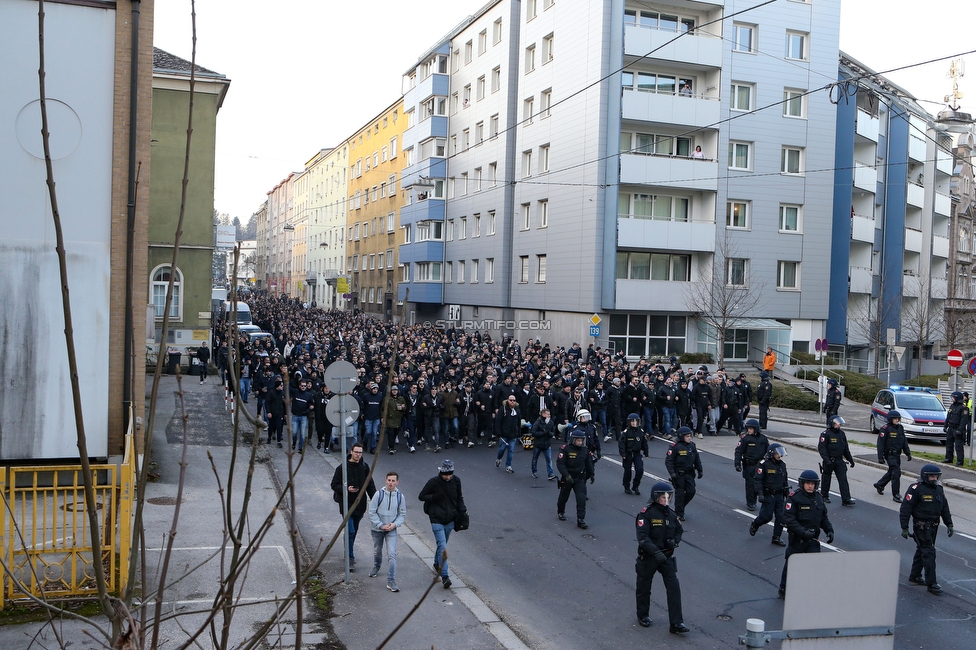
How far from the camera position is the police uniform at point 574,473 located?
12.8 m

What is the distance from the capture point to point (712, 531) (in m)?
12.9

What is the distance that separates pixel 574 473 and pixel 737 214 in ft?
85.9

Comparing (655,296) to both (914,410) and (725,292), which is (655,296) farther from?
(914,410)

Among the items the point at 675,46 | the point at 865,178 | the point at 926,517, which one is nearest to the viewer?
the point at 926,517

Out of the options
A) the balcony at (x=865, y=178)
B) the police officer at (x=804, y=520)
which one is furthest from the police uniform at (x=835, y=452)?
the balcony at (x=865, y=178)

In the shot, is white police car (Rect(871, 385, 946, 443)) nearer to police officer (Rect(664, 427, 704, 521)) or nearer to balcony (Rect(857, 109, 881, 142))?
police officer (Rect(664, 427, 704, 521))

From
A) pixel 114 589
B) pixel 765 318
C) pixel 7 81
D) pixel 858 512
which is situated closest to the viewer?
pixel 114 589

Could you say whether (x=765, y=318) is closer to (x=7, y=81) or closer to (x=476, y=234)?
(x=476, y=234)

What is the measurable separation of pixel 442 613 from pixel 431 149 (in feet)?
147

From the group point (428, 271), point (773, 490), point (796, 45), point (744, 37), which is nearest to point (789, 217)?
point (796, 45)

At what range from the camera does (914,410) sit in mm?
23672

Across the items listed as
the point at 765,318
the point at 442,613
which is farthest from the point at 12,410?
the point at 765,318

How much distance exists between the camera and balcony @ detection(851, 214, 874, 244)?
1586 inches

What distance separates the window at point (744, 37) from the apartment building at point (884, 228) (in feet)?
16.2
